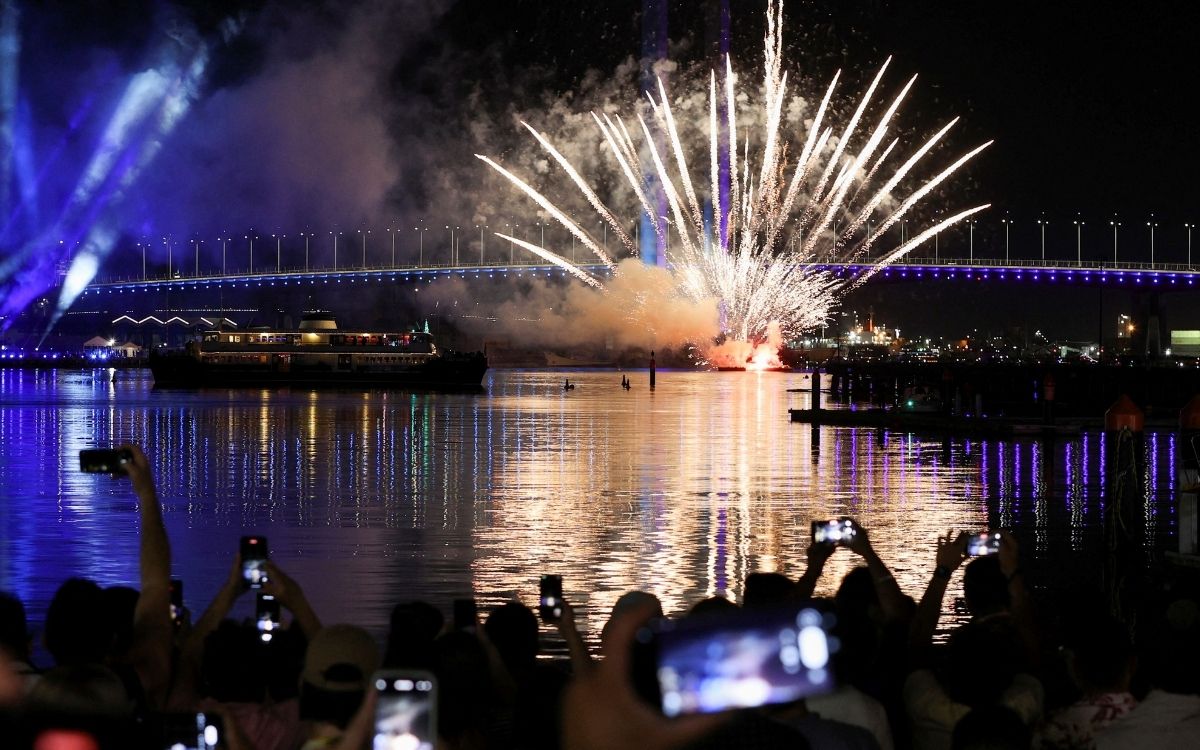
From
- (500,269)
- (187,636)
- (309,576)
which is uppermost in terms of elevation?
(500,269)

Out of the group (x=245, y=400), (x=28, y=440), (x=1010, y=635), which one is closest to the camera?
(x=1010, y=635)

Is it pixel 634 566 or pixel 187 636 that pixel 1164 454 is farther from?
pixel 187 636

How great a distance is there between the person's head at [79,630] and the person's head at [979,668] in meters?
2.97

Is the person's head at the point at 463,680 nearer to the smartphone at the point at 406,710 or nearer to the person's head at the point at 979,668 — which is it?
the person's head at the point at 979,668

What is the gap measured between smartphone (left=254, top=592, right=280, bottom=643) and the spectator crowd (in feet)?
0.06

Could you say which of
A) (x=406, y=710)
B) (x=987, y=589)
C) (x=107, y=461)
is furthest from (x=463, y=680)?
(x=987, y=589)

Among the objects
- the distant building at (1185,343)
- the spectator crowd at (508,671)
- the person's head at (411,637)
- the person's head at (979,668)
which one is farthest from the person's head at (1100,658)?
the distant building at (1185,343)

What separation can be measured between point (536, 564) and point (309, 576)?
7.23 feet

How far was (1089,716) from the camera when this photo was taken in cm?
570

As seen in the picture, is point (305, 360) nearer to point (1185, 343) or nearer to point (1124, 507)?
point (1124, 507)

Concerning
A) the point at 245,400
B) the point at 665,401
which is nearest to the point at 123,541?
the point at 665,401

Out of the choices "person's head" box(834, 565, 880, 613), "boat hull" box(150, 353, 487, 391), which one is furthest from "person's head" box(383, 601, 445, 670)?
"boat hull" box(150, 353, 487, 391)

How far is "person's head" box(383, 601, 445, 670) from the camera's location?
218 inches

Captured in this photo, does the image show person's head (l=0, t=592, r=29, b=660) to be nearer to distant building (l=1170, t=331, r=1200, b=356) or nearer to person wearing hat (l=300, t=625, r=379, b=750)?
person wearing hat (l=300, t=625, r=379, b=750)
